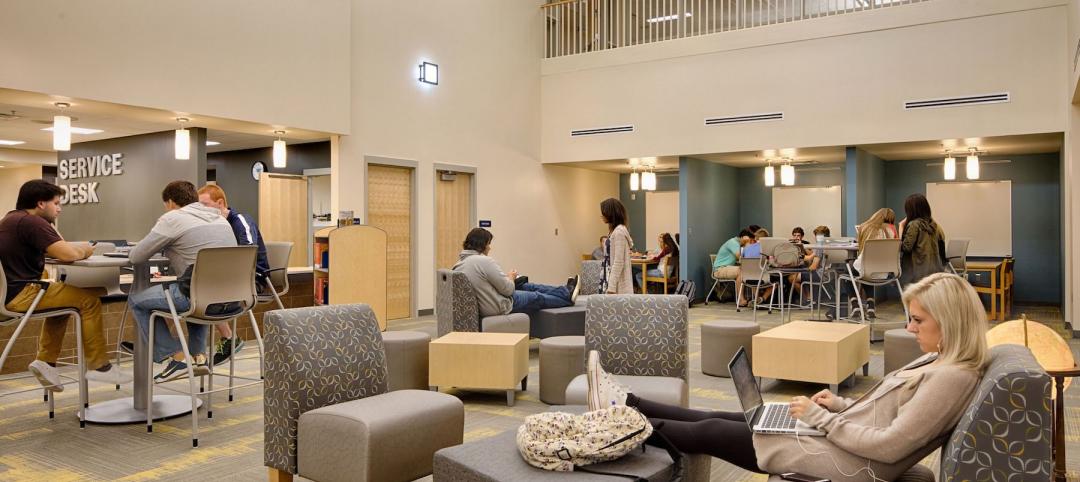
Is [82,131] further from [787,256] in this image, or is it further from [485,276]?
[787,256]

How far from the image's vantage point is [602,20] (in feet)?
44.3

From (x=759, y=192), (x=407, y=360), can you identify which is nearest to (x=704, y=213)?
(x=759, y=192)

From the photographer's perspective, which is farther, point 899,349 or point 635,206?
point 635,206

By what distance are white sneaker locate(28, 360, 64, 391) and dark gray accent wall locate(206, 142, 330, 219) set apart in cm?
640

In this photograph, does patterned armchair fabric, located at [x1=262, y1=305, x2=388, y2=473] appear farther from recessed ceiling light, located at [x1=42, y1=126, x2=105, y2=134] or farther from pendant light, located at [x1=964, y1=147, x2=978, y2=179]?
pendant light, located at [x1=964, y1=147, x2=978, y2=179]

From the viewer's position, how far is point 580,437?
271cm

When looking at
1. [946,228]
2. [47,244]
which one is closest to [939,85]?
[946,228]

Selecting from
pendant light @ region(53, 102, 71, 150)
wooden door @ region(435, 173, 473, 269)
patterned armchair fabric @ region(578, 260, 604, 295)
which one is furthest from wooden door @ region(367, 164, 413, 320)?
pendant light @ region(53, 102, 71, 150)

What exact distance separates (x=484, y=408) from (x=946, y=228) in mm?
10846

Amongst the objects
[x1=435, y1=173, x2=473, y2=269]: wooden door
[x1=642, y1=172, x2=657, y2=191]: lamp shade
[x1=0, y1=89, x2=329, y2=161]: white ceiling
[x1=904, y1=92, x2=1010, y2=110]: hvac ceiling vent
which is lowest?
[x1=435, y1=173, x2=473, y2=269]: wooden door

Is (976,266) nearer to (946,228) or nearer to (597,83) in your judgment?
(946,228)

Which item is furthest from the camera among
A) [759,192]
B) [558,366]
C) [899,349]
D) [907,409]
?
[759,192]

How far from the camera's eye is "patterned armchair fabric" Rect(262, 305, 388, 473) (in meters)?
3.36

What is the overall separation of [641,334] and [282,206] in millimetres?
8124
